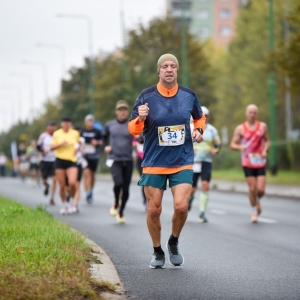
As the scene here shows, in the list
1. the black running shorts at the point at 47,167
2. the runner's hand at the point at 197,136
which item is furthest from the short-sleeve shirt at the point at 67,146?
the runner's hand at the point at 197,136

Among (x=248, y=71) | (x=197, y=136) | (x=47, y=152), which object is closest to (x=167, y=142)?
(x=197, y=136)

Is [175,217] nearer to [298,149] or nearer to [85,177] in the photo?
[85,177]

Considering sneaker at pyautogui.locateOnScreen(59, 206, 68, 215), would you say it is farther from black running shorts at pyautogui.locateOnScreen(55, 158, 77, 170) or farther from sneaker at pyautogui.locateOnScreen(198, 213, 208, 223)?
sneaker at pyautogui.locateOnScreen(198, 213, 208, 223)

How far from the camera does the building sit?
527 ft

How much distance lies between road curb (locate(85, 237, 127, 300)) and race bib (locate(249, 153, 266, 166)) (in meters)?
6.61

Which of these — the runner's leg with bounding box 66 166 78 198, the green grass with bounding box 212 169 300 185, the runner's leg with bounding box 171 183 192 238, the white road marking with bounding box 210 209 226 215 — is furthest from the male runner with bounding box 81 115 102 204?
the runner's leg with bounding box 171 183 192 238

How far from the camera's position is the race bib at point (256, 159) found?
1697 cm

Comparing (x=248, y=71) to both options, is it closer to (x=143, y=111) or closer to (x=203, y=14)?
(x=143, y=111)

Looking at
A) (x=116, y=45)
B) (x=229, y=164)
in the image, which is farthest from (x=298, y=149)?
(x=116, y=45)

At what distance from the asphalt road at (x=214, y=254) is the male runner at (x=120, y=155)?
533 millimetres

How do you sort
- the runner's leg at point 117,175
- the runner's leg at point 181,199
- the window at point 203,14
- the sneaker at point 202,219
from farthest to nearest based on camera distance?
the window at point 203,14
the sneaker at point 202,219
the runner's leg at point 117,175
the runner's leg at point 181,199

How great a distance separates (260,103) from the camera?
70.9 meters

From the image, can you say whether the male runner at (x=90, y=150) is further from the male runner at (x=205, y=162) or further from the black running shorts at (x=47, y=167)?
the male runner at (x=205, y=162)

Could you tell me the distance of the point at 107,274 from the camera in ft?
29.9
